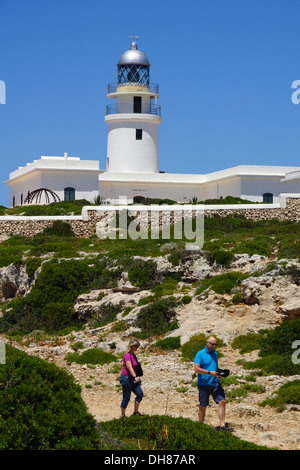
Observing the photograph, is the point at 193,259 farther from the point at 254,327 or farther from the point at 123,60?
the point at 123,60

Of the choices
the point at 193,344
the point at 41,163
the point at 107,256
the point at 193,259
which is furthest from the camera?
the point at 41,163

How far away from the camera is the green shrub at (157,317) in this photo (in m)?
20.3

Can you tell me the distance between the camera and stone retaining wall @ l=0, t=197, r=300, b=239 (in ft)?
109

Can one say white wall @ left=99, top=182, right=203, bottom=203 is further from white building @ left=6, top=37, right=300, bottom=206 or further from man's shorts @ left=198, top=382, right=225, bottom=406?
man's shorts @ left=198, top=382, right=225, bottom=406

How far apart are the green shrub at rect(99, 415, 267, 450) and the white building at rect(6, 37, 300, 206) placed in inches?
1274

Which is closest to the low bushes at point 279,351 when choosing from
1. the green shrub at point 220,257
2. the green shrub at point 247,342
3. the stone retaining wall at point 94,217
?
the green shrub at point 247,342

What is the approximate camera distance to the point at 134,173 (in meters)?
45.4

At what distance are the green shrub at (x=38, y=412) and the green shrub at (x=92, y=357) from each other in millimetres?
7782

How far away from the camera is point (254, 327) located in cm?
1894

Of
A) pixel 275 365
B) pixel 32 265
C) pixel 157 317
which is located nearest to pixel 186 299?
pixel 157 317

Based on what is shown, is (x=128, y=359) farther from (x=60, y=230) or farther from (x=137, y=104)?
(x=137, y=104)

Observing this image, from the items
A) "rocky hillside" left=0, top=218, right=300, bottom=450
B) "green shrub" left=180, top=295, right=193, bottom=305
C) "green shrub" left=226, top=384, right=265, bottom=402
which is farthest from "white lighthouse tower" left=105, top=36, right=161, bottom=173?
"green shrub" left=226, top=384, right=265, bottom=402
